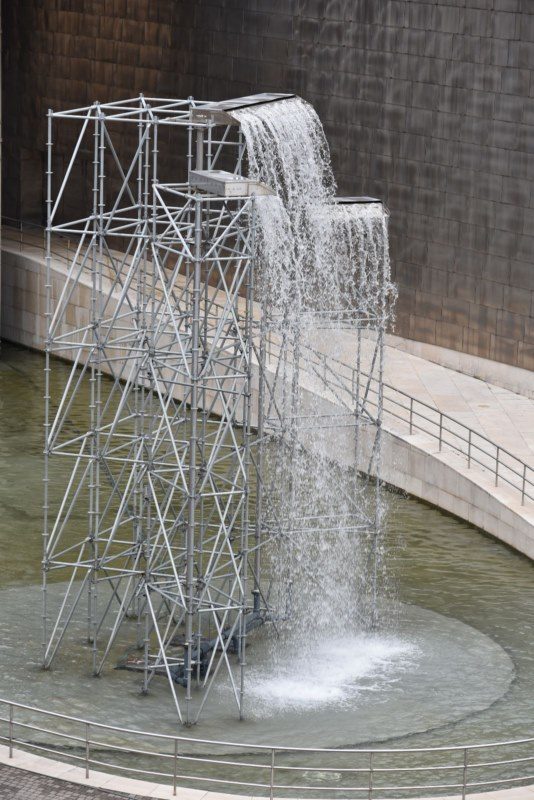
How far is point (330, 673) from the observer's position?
99.6 feet

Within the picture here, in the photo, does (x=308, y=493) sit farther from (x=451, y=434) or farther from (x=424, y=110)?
(x=424, y=110)

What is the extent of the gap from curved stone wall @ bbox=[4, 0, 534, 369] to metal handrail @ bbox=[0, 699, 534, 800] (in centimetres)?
1877

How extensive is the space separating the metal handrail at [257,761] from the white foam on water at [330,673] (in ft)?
6.22

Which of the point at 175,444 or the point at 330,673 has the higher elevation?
the point at 175,444

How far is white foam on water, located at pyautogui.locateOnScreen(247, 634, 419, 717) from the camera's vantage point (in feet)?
95.5

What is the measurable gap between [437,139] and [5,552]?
1550 centimetres

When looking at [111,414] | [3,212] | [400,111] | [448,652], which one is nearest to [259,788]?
[448,652]

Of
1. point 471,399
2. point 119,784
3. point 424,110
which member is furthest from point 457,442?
point 119,784

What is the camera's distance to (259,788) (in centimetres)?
2600

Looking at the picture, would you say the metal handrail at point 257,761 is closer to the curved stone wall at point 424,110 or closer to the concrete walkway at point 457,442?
the concrete walkway at point 457,442

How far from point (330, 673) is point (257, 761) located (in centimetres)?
380

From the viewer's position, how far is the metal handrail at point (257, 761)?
2523 cm

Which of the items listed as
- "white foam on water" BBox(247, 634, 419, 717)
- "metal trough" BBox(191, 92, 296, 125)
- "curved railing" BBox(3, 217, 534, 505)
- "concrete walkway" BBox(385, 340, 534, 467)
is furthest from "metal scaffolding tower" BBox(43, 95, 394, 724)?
"concrete walkway" BBox(385, 340, 534, 467)

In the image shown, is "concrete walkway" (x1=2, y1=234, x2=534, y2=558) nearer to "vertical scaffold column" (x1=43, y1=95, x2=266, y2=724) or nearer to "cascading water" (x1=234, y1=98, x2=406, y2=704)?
"cascading water" (x1=234, y1=98, x2=406, y2=704)
